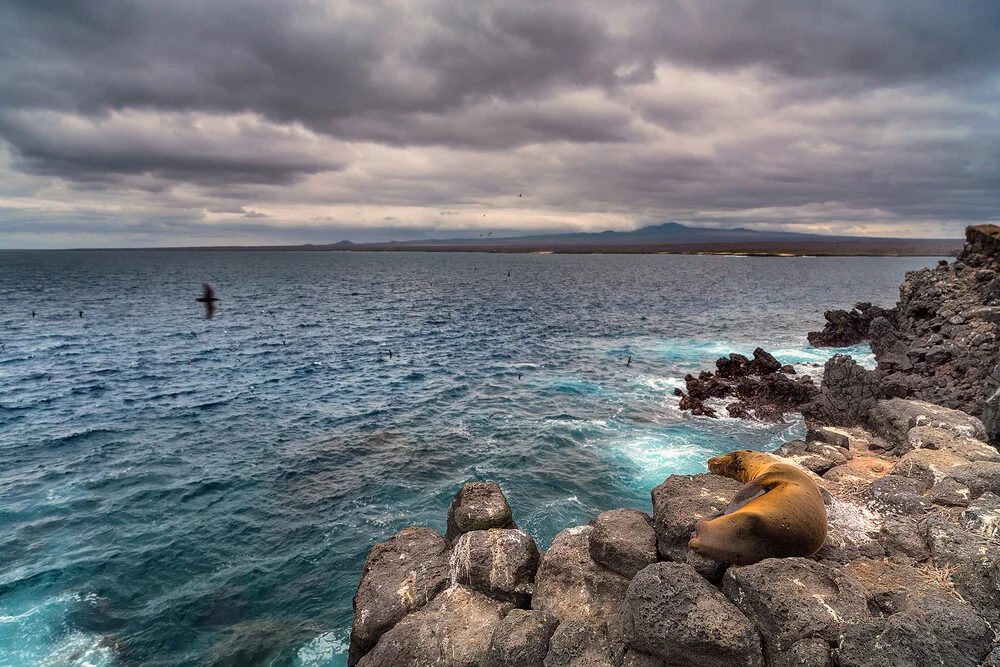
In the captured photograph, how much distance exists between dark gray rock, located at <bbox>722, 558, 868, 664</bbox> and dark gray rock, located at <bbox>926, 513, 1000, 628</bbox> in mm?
1867

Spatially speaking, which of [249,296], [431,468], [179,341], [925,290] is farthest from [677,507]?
[249,296]

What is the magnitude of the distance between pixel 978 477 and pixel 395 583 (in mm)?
14750

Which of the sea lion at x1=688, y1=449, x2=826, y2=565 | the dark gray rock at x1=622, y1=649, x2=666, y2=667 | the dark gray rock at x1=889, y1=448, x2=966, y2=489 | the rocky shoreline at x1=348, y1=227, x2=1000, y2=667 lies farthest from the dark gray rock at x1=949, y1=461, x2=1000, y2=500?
the dark gray rock at x1=622, y1=649, x2=666, y2=667

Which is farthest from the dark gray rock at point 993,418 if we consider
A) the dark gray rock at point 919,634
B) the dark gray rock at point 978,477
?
the dark gray rock at point 919,634

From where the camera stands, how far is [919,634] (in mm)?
7449

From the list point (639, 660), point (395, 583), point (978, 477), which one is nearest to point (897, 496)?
point (978, 477)

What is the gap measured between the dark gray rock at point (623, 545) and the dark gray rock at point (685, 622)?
1742mm

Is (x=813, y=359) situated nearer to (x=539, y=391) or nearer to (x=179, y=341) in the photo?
(x=539, y=391)

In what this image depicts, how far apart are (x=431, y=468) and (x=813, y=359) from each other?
133 ft

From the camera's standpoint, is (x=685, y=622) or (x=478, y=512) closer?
(x=685, y=622)

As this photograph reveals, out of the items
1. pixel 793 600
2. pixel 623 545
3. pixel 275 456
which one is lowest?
pixel 275 456

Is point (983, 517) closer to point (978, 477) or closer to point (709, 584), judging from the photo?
point (978, 477)

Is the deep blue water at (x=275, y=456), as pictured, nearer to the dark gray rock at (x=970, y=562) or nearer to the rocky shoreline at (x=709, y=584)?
the rocky shoreline at (x=709, y=584)

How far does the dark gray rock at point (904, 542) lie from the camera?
32.6 feet
